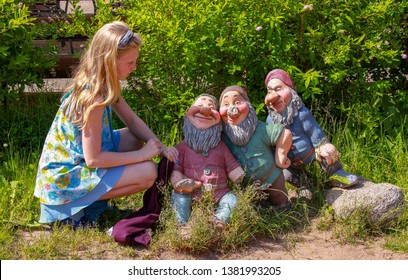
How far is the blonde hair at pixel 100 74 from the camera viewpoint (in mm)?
3889

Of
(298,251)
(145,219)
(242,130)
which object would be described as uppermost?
(242,130)

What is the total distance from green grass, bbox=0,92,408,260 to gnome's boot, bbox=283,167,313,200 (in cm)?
6

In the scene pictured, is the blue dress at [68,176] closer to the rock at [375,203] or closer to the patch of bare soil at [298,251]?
the patch of bare soil at [298,251]

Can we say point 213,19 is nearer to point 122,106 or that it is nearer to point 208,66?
point 208,66

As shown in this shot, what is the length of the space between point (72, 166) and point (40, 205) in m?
0.47

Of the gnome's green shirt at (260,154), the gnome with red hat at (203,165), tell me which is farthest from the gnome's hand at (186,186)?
the gnome's green shirt at (260,154)

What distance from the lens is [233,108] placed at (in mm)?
4098

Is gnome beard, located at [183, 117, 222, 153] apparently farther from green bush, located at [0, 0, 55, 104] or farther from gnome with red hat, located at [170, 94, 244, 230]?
green bush, located at [0, 0, 55, 104]

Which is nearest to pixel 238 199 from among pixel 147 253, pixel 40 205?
pixel 147 253

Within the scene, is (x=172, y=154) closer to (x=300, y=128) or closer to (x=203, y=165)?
(x=203, y=165)

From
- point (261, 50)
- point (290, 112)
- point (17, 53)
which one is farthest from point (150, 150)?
point (17, 53)

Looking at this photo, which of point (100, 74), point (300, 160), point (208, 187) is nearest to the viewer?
point (100, 74)

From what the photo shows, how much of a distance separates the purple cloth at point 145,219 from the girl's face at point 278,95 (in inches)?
30.1

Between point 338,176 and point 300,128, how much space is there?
404mm
